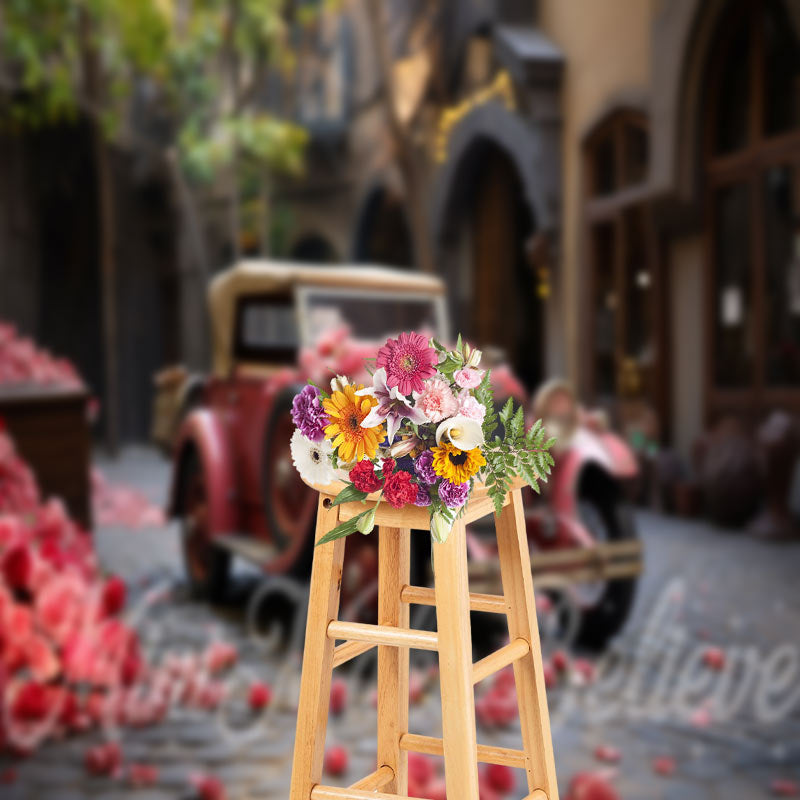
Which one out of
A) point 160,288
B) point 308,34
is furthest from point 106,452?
point 308,34

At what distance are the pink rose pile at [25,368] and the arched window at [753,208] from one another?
4.68m

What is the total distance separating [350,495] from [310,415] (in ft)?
0.34

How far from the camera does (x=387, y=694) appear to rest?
3.99 feet

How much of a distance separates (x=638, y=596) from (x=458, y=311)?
25.5 feet

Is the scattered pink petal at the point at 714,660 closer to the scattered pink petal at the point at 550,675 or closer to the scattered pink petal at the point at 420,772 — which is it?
the scattered pink petal at the point at 550,675

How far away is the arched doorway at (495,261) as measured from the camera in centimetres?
1140

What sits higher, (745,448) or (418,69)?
(418,69)

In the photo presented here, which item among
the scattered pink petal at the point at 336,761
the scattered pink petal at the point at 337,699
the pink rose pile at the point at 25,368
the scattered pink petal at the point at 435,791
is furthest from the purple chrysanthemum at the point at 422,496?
the pink rose pile at the point at 25,368

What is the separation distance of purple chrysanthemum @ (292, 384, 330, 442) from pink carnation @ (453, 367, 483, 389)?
0.15 m

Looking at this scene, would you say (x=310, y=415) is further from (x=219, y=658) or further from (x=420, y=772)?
(x=219, y=658)

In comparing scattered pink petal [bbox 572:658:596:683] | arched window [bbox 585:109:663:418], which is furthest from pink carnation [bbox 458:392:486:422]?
arched window [bbox 585:109:663:418]

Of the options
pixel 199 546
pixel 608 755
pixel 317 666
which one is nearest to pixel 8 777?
pixel 608 755

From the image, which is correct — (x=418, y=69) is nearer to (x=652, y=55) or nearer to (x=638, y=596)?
(x=652, y=55)

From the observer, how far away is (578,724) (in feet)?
9.94
